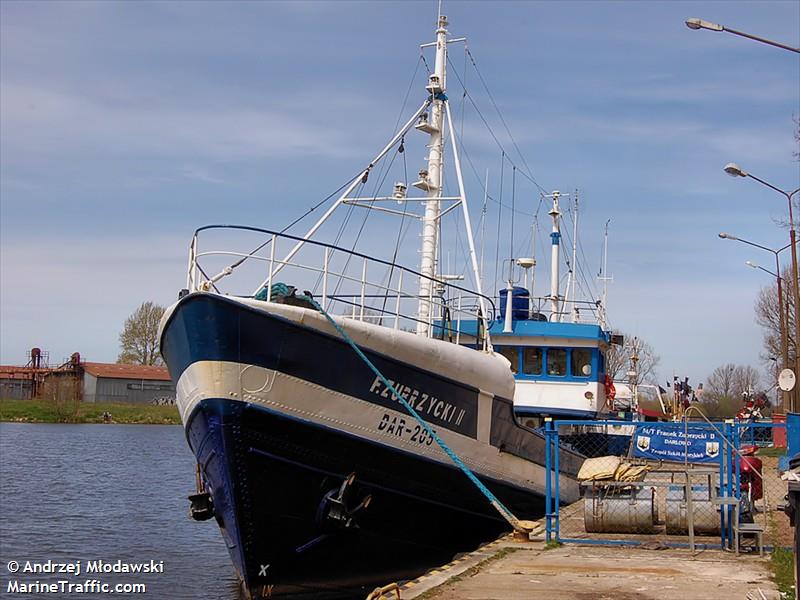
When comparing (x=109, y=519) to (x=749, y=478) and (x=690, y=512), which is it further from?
(x=690, y=512)

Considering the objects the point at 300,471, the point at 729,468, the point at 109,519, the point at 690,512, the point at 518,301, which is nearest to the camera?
the point at 300,471

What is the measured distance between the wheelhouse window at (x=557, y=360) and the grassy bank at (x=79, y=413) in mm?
56885

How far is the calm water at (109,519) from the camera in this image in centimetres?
1627

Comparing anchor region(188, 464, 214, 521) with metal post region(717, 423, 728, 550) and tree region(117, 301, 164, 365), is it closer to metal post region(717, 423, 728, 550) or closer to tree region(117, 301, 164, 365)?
metal post region(717, 423, 728, 550)

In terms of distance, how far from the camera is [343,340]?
11.2 metres

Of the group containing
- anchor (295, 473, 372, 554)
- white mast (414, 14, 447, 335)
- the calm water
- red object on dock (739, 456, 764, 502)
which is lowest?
the calm water

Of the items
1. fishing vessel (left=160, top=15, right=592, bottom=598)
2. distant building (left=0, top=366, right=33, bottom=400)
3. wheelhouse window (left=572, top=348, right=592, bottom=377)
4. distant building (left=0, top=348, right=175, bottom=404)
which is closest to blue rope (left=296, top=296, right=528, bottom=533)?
fishing vessel (left=160, top=15, right=592, bottom=598)

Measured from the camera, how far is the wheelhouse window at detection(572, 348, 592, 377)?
1919 centimetres

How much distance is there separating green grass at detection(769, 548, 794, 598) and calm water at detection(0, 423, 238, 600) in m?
8.23

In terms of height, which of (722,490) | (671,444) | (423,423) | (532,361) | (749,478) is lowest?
(722,490)

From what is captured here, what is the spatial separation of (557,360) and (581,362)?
1.64 ft

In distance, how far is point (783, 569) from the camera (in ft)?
33.8

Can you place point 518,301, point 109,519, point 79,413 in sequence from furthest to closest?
point 79,413 < point 109,519 < point 518,301

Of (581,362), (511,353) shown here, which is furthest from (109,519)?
(581,362)
